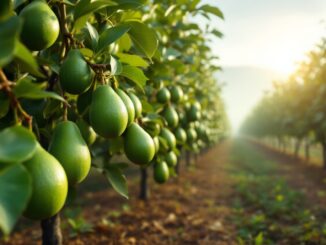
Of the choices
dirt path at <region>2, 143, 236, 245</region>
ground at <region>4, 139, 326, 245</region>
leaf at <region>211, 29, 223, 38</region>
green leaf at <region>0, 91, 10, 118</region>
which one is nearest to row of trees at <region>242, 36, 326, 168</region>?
ground at <region>4, 139, 326, 245</region>

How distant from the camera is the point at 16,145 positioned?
920mm

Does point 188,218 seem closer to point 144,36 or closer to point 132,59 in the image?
point 132,59

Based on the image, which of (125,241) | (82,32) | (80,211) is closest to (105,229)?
(125,241)

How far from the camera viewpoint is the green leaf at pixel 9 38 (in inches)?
31.9

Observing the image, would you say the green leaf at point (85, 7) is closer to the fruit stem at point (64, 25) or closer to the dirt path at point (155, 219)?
the fruit stem at point (64, 25)

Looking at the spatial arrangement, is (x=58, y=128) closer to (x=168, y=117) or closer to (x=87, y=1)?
(x=87, y=1)

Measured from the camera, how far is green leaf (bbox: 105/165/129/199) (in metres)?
1.86

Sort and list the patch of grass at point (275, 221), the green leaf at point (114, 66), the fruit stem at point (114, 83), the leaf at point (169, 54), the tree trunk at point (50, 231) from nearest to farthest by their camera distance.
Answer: the green leaf at point (114, 66), the fruit stem at point (114, 83), the tree trunk at point (50, 231), the leaf at point (169, 54), the patch of grass at point (275, 221)

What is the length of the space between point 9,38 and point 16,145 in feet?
0.84

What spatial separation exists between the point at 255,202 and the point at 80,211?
3.41 meters

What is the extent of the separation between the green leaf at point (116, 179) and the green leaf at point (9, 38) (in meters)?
1.10

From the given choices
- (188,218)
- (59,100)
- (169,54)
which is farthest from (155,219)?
Result: (59,100)

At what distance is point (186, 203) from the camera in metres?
6.97

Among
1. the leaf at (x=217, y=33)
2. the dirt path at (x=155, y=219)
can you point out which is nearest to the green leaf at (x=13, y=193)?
the dirt path at (x=155, y=219)
